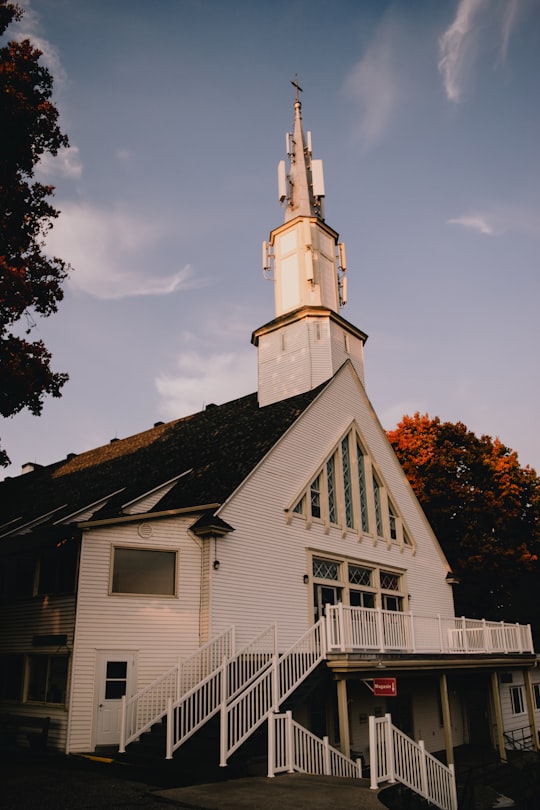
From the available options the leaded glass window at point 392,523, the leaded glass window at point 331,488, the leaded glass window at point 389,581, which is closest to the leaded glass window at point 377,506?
the leaded glass window at point 392,523

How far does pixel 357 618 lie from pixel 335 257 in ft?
53.2

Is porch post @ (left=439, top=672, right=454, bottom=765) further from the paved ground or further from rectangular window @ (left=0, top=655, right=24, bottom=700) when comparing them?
rectangular window @ (left=0, top=655, right=24, bottom=700)

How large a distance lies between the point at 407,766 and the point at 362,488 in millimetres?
10537

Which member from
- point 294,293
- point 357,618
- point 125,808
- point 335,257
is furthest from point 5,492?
point 125,808

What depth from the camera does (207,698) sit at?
503 inches

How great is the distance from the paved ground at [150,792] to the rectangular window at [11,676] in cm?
406

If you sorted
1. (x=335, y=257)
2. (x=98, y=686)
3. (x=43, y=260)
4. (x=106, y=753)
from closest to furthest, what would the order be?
(x=106, y=753) < (x=98, y=686) < (x=43, y=260) < (x=335, y=257)

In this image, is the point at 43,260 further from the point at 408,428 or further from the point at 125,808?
the point at 408,428

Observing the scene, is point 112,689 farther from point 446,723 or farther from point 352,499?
point 352,499

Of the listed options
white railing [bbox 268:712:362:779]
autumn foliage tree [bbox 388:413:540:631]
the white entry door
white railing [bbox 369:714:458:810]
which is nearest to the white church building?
the white entry door

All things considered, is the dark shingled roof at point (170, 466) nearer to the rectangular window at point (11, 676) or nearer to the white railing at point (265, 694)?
the rectangular window at point (11, 676)

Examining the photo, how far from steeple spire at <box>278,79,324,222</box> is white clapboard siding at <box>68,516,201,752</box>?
1649 cm

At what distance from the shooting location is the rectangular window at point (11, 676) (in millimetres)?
15633

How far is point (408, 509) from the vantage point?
24.2 metres
